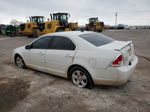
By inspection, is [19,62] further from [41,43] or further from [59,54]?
[59,54]

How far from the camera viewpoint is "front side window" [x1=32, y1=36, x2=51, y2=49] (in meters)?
4.19

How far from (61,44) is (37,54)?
104cm

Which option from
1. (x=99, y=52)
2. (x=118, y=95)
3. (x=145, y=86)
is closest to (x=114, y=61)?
(x=99, y=52)

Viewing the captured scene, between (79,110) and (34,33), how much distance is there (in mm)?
17052

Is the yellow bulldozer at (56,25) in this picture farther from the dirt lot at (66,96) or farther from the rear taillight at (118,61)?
the rear taillight at (118,61)

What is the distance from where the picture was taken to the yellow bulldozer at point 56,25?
1571cm

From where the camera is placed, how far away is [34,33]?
18.2m

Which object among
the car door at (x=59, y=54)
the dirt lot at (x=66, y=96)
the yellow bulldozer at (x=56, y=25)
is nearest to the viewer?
the dirt lot at (x=66, y=96)

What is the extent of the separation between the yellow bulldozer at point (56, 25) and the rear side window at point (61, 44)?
11.9m

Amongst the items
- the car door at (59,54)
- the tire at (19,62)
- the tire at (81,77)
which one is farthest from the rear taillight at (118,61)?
the tire at (19,62)

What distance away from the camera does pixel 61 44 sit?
12.4 ft

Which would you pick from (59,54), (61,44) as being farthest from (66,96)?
(61,44)

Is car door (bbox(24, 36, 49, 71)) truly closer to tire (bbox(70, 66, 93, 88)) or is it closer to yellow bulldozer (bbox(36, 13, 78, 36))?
tire (bbox(70, 66, 93, 88))

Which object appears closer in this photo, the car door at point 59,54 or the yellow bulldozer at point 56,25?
the car door at point 59,54
